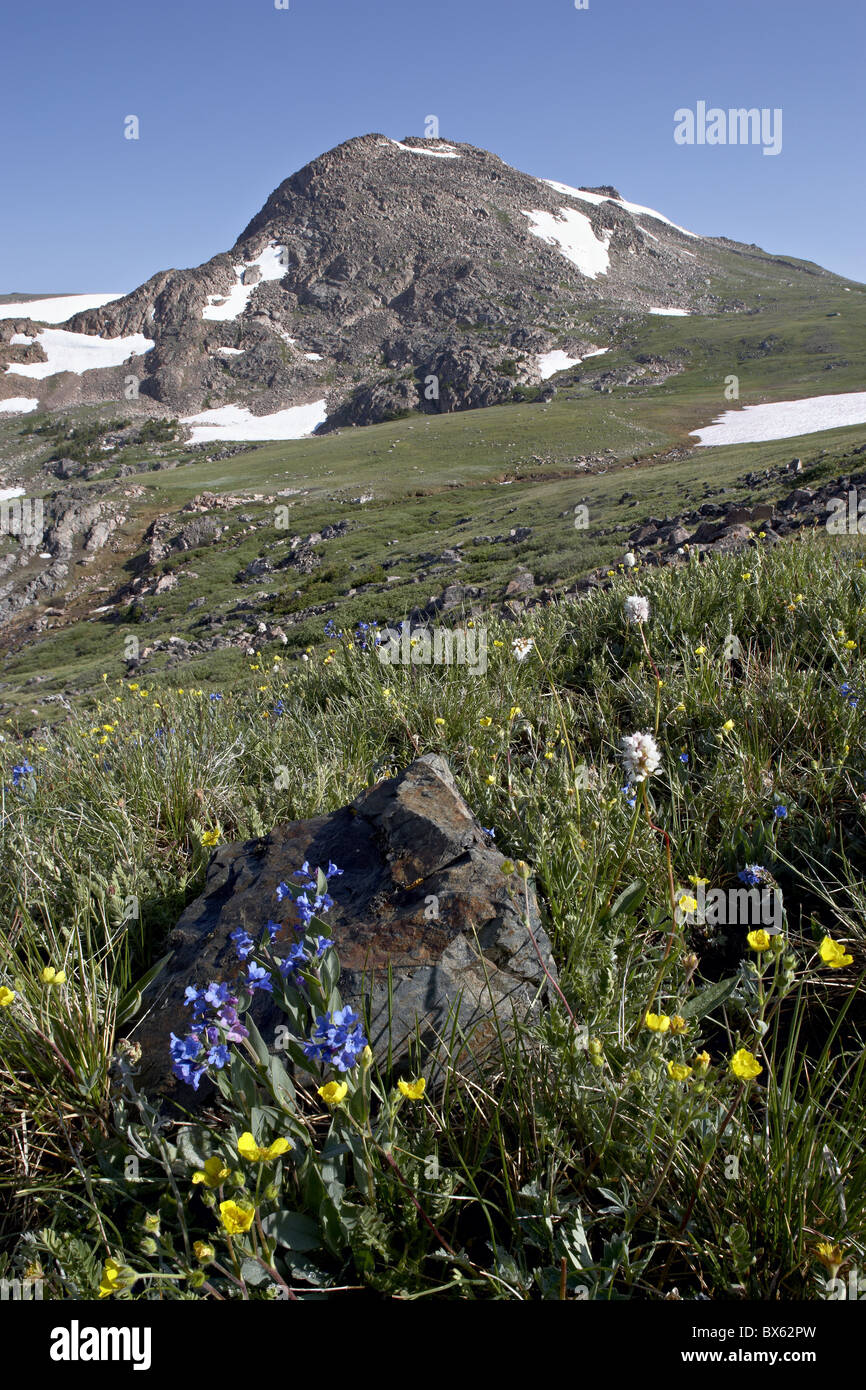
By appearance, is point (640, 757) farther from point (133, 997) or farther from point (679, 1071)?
point (133, 997)

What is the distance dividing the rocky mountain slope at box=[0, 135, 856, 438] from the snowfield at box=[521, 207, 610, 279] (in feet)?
1.63

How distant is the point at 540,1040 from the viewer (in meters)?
1.74

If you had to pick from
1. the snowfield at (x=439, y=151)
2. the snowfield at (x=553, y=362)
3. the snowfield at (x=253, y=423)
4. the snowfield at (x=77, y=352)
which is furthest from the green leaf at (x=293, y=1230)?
the snowfield at (x=439, y=151)

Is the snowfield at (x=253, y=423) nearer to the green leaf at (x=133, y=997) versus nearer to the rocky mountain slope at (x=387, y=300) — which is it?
the rocky mountain slope at (x=387, y=300)

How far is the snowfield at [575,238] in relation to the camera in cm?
13212

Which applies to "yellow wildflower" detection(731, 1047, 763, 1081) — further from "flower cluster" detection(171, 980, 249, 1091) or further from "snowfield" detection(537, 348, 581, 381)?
"snowfield" detection(537, 348, 581, 381)

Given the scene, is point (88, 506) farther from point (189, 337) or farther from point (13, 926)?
point (189, 337)

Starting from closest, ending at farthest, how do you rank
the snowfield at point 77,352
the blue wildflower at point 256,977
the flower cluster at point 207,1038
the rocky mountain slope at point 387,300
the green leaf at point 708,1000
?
the flower cluster at point 207,1038 → the blue wildflower at point 256,977 → the green leaf at point 708,1000 → the rocky mountain slope at point 387,300 → the snowfield at point 77,352

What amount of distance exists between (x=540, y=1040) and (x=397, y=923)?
0.61 meters

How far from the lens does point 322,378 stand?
380 ft

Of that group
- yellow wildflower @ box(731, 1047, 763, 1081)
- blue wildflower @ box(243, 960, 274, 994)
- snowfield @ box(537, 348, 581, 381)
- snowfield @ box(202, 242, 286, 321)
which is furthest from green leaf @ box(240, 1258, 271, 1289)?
snowfield @ box(202, 242, 286, 321)

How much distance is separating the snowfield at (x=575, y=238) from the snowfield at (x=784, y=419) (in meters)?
91.9
